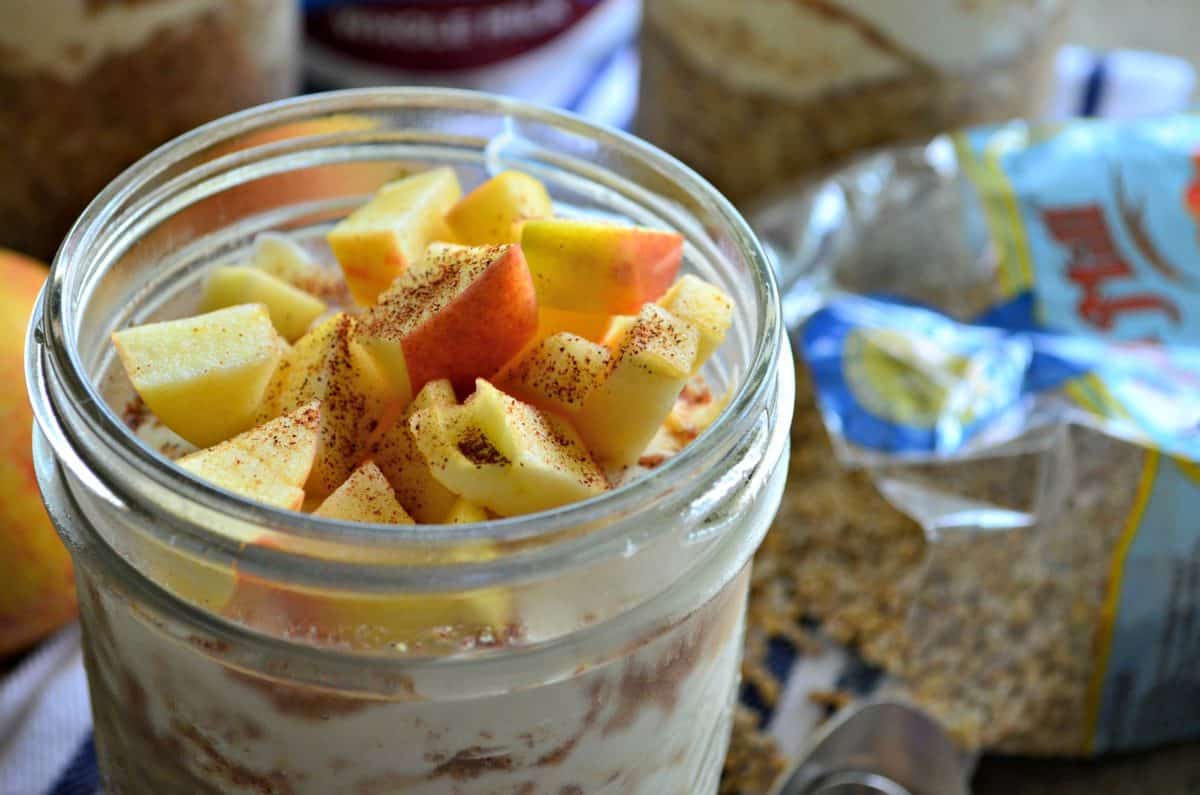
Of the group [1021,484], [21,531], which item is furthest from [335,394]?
[1021,484]

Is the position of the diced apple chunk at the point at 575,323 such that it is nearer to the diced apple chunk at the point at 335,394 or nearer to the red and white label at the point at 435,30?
the diced apple chunk at the point at 335,394

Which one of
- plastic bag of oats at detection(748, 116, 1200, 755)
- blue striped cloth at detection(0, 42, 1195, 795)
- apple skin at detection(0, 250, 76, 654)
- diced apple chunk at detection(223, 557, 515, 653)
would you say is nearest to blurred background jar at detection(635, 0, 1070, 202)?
plastic bag of oats at detection(748, 116, 1200, 755)

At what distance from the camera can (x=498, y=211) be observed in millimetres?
672

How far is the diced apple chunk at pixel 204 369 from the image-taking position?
1.93 ft

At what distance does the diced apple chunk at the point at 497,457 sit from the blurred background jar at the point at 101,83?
791 mm

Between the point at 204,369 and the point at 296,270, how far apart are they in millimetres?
144

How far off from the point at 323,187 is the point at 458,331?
0.22 metres

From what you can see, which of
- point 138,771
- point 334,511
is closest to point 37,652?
point 138,771

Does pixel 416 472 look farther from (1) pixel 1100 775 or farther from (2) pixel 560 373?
(1) pixel 1100 775

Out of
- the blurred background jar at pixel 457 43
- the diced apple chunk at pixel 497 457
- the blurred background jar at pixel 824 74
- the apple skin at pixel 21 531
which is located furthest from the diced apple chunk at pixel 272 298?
the blurred background jar at pixel 457 43

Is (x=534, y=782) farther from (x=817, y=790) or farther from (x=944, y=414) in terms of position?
(x=944, y=414)

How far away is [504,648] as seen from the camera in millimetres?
520

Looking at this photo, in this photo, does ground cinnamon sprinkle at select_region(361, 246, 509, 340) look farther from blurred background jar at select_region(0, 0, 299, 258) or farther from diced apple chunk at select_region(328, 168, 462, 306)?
blurred background jar at select_region(0, 0, 299, 258)

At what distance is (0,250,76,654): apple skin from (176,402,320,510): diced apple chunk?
0.48m
